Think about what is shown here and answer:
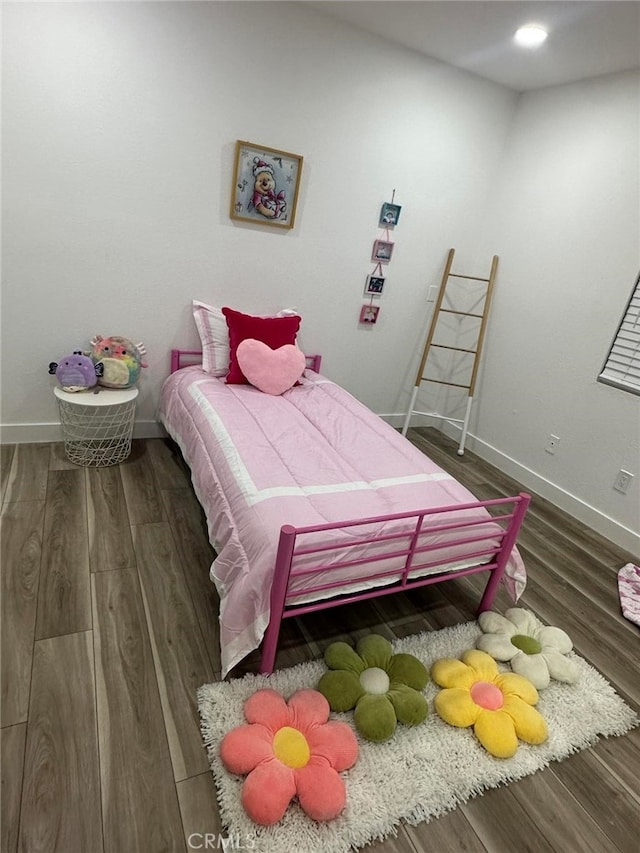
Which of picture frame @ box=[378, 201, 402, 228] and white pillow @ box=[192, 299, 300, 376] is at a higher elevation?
picture frame @ box=[378, 201, 402, 228]

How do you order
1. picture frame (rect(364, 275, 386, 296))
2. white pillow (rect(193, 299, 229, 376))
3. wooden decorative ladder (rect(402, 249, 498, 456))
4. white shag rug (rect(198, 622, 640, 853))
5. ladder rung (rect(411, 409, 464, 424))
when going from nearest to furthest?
white shag rug (rect(198, 622, 640, 853)) → white pillow (rect(193, 299, 229, 376)) → picture frame (rect(364, 275, 386, 296)) → wooden decorative ladder (rect(402, 249, 498, 456)) → ladder rung (rect(411, 409, 464, 424))

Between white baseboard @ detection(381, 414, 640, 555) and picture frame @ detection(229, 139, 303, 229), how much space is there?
1827 mm

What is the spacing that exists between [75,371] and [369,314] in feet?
6.53

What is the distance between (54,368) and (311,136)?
2015 millimetres

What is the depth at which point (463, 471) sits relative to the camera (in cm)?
349

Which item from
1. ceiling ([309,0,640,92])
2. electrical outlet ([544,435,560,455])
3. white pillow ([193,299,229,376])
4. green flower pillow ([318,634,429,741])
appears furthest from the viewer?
electrical outlet ([544,435,560,455])

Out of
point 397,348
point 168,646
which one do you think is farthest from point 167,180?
point 168,646

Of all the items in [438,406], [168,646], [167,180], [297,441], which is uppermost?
[167,180]

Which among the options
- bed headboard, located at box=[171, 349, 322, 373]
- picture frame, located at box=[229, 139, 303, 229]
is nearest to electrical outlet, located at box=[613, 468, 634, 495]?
picture frame, located at box=[229, 139, 303, 229]

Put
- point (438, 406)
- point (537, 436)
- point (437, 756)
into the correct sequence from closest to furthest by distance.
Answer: point (437, 756) < point (537, 436) < point (438, 406)

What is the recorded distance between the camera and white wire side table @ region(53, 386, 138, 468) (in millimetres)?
2701

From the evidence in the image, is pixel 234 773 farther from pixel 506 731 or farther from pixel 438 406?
pixel 438 406

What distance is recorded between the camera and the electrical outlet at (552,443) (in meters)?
3.23

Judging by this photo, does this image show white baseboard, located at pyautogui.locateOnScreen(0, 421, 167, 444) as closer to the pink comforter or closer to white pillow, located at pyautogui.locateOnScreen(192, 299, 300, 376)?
the pink comforter
